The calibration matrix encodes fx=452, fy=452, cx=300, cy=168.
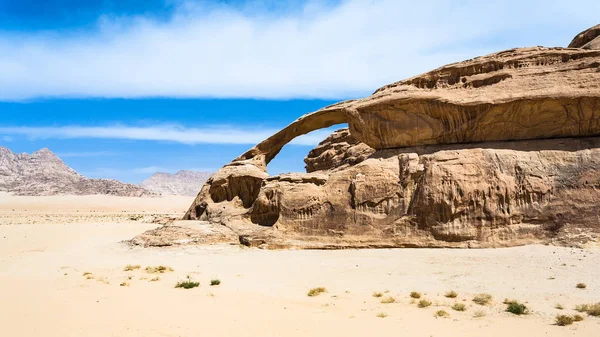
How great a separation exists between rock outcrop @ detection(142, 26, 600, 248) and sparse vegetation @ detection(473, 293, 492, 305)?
5395 mm

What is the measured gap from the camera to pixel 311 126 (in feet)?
72.7

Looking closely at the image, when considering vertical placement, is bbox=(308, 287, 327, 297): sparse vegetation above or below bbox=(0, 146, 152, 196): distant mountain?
below

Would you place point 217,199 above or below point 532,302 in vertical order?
above

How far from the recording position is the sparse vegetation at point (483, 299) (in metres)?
8.55

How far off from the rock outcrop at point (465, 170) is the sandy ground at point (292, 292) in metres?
1.17

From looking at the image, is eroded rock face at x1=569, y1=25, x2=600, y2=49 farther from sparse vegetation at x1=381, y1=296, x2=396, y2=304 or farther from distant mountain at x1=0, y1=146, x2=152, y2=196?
distant mountain at x1=0, y1=146, x2=152, y2=196

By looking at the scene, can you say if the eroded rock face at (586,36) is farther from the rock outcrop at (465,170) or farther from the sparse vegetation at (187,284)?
the sparse vegetation at (187,284)

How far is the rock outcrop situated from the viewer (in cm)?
1412

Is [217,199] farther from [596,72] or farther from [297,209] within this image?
[596,72]

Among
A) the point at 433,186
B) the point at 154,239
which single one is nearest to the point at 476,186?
the point at 433,186

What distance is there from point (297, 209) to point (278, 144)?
24.5ft

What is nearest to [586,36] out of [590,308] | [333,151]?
[333,151]

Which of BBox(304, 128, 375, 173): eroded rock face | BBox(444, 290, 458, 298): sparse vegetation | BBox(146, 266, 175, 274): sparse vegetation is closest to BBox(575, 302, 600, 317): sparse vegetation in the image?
BBox(444, 290, 458, 298): sparse vegetation

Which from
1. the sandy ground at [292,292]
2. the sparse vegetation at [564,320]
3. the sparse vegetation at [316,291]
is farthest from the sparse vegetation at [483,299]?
the sparse vegetation at [316,291]
